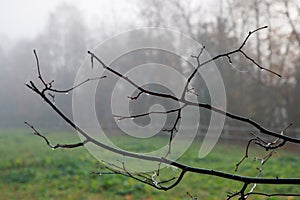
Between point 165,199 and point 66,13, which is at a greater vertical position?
point 66,13

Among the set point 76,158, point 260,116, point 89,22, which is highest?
point 89,22

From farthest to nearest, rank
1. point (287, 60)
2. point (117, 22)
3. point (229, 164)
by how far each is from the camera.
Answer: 1. point (117, 22)
2. point (287, 60)
3. point (229, 164)

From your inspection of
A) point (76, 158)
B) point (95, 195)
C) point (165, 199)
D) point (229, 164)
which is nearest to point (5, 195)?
point (95, 195)

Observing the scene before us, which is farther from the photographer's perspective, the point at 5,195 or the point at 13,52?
the point at 13,52

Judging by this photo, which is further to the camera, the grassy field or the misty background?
the misty background

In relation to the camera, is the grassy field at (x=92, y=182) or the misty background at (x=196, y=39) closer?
the grassy field at (x=92, y=182)

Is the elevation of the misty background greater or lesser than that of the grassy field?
greater

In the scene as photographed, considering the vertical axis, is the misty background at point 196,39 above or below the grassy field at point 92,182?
above

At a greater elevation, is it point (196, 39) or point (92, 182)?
point (196, 39)

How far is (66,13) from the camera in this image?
24.3 ft

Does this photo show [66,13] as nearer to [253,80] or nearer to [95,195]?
[253,80]

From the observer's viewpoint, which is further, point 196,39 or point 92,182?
point 196,39

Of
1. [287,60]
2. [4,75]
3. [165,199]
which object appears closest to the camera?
[165,199]

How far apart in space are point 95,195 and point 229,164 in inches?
81.2
